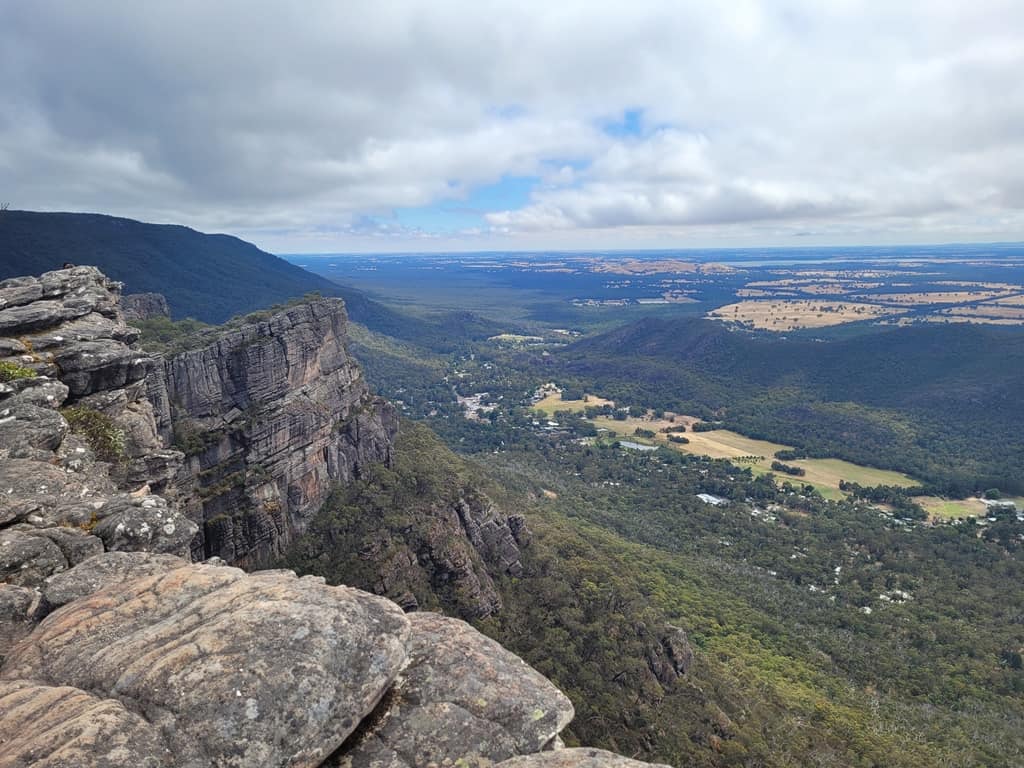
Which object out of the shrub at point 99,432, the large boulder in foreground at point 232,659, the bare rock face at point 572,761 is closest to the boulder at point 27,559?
the large boulder in foreground at point 232,659

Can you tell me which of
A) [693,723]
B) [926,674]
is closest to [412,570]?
[693,723]

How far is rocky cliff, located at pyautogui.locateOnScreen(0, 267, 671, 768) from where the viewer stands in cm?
1159

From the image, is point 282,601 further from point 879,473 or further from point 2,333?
point 879,473

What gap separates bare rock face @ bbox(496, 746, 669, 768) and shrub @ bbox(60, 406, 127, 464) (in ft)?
76.4

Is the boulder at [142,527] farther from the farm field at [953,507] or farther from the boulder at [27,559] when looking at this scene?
the farm field at [953,507]

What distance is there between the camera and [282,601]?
14.2 m

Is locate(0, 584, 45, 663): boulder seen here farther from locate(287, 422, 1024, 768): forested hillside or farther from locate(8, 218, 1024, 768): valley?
locate(287, 422, 1024, 768): forested hillside

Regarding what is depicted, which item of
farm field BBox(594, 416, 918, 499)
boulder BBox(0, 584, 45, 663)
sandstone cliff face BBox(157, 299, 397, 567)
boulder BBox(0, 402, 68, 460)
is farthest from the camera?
farm field BBox(594, 416, 918, 499)

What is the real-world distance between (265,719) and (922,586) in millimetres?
126837

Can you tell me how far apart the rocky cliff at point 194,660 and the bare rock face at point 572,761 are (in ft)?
0.18

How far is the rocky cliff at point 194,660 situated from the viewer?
38.0 ft

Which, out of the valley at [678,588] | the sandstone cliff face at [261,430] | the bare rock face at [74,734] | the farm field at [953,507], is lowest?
the farm field at [953,507]

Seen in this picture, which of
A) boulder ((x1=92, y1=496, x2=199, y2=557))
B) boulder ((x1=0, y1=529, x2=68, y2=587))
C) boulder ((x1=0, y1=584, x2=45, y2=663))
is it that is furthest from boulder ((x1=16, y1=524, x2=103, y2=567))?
boulder ((x1=0, y1=584, x2=45, y2=663))

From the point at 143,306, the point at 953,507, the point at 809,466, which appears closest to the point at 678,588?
the point at 953,507
